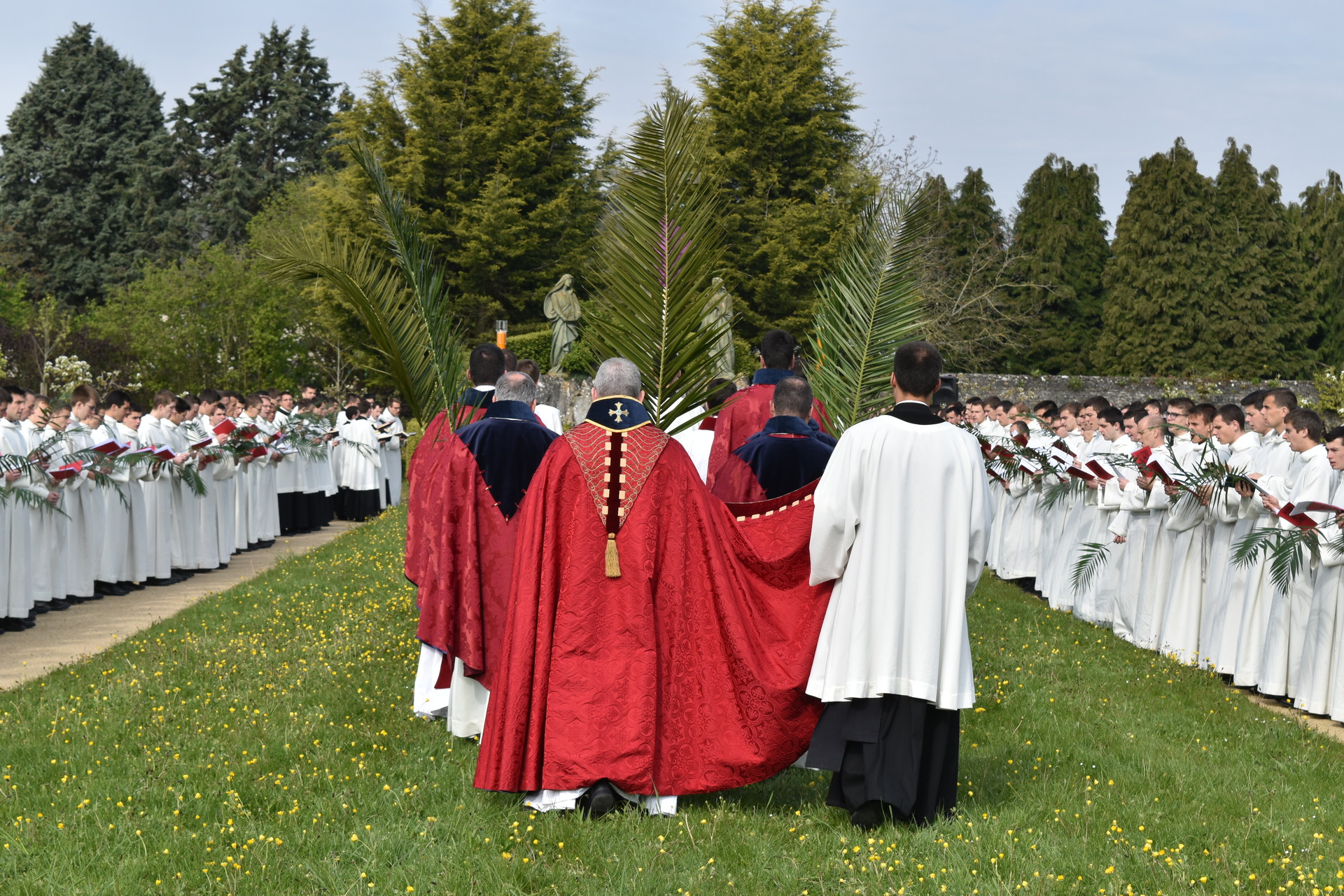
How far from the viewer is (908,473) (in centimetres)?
563

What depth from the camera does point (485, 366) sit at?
26.4 feet

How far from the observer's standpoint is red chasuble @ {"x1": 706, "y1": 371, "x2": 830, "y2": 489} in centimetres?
920

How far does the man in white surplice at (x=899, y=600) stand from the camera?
5523 mm

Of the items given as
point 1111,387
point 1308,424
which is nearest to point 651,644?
point 1308,424

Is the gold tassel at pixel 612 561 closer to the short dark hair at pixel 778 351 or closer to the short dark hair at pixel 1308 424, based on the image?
the short dark hair at pixel 778 351

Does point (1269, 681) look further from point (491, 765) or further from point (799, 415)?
point (491, 765)

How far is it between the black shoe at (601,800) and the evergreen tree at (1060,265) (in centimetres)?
4577

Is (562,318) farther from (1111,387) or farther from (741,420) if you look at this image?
(1111,387)

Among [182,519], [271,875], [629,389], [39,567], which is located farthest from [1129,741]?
[182,519]

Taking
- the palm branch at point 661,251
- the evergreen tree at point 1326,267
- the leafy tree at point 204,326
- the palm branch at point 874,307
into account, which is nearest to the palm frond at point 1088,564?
the palm branch at point 874,307

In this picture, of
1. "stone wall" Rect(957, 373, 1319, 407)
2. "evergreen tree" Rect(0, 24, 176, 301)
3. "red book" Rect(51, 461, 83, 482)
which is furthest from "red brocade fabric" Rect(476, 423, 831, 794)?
"evergreen tree" Rect(0, 24, 176, 301)

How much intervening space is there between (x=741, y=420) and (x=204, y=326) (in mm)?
31637

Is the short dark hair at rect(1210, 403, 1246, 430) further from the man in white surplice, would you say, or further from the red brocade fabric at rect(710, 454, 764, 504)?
the man in white surplice

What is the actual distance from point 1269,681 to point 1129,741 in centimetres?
246
